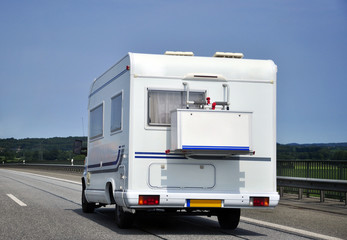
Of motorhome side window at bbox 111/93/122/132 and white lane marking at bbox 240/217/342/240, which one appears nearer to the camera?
white lane marking at bbox 240/217/342/240

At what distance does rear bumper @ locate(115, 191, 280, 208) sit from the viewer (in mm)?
9844

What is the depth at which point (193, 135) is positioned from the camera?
981 centimetres

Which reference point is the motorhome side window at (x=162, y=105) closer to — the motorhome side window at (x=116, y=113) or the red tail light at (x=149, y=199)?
the motorhome side window at (x=116, y=113)

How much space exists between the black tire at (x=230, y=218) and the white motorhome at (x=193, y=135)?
0.04 m

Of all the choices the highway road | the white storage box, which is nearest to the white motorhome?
the white storage box

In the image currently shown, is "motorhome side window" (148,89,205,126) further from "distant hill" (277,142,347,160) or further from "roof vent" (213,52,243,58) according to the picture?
"distant hill" (277,142,347,160)

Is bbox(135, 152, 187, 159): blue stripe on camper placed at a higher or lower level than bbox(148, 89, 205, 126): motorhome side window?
lower

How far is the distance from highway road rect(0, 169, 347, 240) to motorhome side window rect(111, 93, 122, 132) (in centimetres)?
177

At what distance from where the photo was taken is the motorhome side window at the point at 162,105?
10.3 meters

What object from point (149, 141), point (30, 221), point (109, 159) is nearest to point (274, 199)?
point (149, 141)

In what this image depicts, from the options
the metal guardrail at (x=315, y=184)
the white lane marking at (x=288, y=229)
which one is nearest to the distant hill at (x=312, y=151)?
the metal guardrail at (x=315, y=184)

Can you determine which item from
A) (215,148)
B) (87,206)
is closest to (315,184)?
(87,206)

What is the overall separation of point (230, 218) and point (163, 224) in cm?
152

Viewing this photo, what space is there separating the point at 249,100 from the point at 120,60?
2318 millimetres
